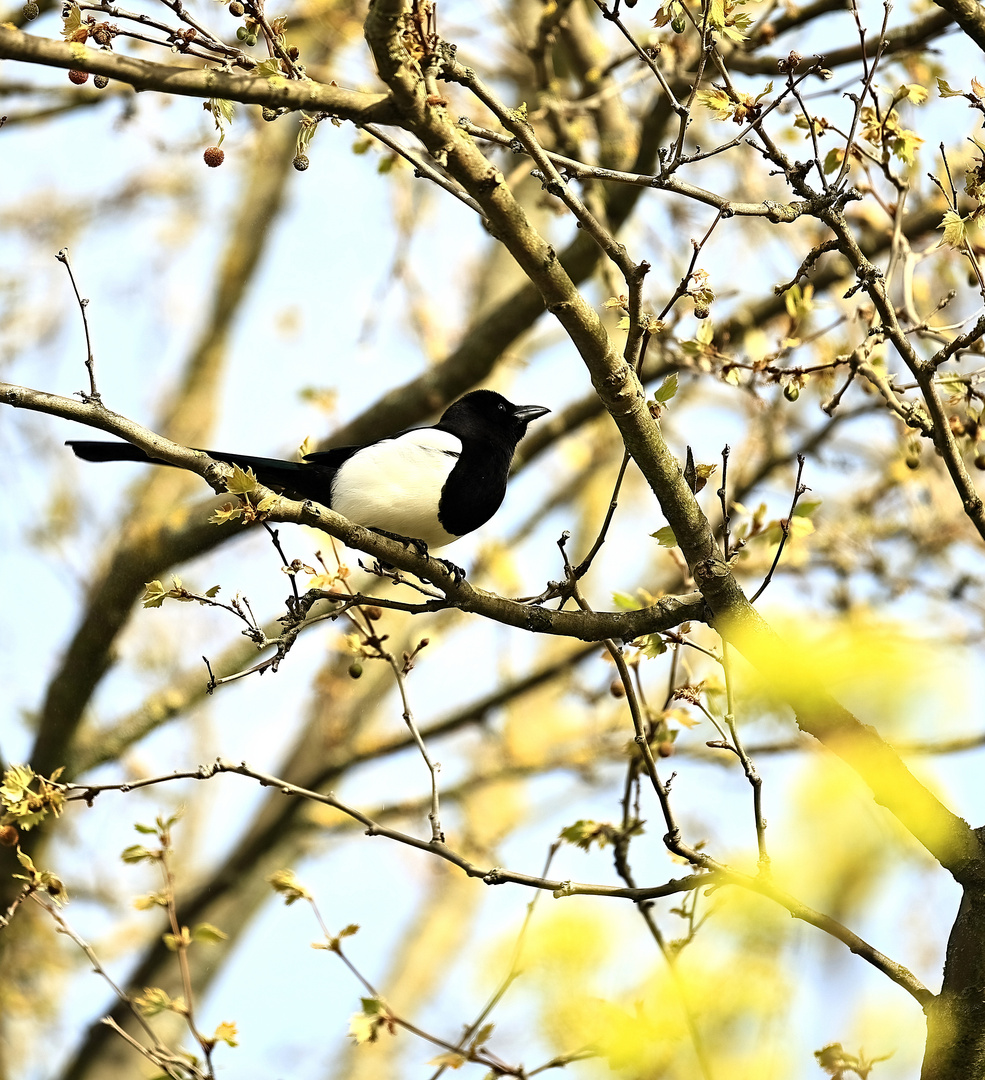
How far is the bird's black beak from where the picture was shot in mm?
5078

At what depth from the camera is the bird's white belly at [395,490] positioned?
167 inches

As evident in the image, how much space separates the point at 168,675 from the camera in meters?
7.29

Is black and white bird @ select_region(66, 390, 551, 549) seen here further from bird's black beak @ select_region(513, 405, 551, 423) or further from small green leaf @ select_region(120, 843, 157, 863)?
small green leaf @ select_region(120, 843, 157, 863)

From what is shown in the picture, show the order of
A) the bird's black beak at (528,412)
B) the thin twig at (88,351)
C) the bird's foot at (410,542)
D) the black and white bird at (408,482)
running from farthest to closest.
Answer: the bird's black beak at (528,412), the black and white bird at (408,482), the bird's foot at (410,542), the thin twig at (88,351)

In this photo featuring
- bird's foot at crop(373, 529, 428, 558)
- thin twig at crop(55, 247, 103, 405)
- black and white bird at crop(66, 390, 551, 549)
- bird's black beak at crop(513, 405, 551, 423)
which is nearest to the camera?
thin twig at crop(55, 247, 103, 405)

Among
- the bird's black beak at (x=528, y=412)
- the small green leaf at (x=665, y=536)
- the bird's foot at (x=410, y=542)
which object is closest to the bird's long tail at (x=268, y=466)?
the bird's foot at (x=410, y=542)

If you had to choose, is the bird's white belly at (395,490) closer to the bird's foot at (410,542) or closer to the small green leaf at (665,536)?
the bird's foot at (410,542)

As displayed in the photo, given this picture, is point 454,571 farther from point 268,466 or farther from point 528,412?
point 528,412

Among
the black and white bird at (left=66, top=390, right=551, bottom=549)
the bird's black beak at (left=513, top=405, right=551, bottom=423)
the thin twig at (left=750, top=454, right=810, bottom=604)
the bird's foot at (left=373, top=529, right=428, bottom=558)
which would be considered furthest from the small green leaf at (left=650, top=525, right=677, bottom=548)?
the bird's black beak at (left=513, top=405, right=551, bottom=423)

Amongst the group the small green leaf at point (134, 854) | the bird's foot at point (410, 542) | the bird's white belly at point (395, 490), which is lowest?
the small green leaf at point (134, 854)

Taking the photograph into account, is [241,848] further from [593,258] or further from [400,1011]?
[593,258]

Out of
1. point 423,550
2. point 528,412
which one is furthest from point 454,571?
point 528,412

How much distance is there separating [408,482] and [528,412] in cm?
97

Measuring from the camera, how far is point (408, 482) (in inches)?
170
